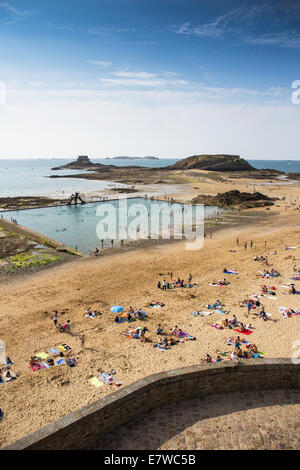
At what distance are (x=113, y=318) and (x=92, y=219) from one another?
40947mm

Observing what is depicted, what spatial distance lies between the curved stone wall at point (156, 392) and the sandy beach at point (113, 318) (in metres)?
3.82

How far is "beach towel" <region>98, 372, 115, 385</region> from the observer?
46.7ft

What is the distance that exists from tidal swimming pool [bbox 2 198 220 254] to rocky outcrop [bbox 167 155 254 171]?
346ft

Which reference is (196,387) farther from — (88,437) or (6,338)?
(6,338)

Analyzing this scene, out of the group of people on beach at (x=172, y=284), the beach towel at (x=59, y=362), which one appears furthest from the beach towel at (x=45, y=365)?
the group of people on beach at (x=172, y=284)

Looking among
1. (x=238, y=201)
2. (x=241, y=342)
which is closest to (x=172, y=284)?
(x=241, y=342)

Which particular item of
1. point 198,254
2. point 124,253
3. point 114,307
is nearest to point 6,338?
point 114,307

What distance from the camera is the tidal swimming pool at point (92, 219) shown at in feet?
147

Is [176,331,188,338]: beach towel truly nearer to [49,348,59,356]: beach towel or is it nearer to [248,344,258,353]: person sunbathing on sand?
[248,344,258,353]: person sunbathing on sand

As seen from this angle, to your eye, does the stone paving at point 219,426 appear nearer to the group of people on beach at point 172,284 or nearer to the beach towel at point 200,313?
the beach towel at point 200,313

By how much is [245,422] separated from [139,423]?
3.62m

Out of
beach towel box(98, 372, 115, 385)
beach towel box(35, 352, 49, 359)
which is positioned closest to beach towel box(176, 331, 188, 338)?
beach towel box(98, 372, 115, 385)

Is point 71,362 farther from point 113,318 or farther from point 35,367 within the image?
point 113,318

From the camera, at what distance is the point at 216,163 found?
7008 inches
